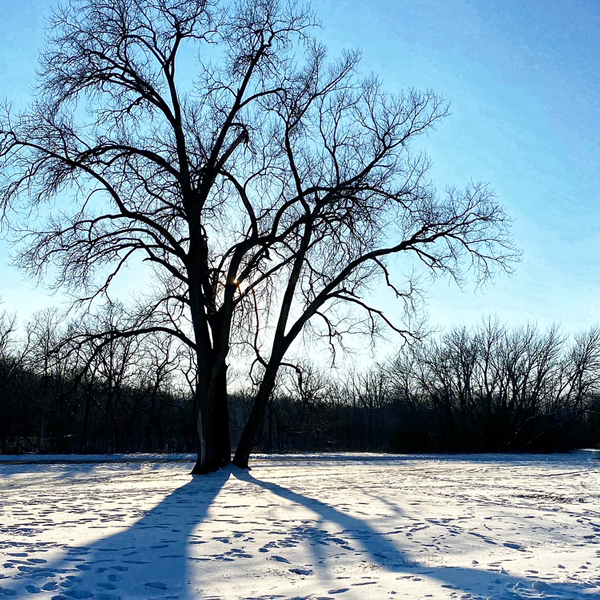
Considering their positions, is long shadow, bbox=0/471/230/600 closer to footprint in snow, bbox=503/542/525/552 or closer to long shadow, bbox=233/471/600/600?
long shadow, bbox=233/471/600/600

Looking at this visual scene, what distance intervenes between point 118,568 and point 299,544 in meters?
2.02

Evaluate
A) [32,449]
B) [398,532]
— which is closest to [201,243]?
[398,532]

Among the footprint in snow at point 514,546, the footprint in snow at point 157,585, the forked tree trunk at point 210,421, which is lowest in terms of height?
the footprint in snow at point 157,585

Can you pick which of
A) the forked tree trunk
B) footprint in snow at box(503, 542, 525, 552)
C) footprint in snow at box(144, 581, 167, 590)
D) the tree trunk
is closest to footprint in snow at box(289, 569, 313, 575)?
footprint in snow at box(144, 581, 167, 590)

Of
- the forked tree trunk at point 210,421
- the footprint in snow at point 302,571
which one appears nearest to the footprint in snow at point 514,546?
the footprint in snow at point 302,571

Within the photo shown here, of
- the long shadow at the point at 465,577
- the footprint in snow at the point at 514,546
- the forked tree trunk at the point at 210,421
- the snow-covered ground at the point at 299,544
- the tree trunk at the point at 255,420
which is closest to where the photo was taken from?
the long shadow at the point at 465,577

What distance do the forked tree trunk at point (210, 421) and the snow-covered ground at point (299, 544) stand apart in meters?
4.87

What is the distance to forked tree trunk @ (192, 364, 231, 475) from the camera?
17656 mm

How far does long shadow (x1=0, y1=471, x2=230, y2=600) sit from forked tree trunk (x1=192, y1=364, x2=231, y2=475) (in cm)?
939

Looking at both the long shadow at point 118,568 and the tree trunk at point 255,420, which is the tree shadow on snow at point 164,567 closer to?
the long shadow at point 118,568

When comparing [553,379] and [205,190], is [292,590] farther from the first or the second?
[553,379]

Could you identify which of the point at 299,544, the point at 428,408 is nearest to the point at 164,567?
the point at 299,544

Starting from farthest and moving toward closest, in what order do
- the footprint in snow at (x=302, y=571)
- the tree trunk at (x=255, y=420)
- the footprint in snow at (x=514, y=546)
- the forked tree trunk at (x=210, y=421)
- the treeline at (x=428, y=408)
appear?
the treeline at (x=428, y=408) < the tree trunk at (x=255, y=420) < the forked tree trunk at (x=210, y=421) < the footprint in snow at (x=514, y=546) < the footprint in snow at (x=302, y=571)

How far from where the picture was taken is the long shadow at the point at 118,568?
201 inches
